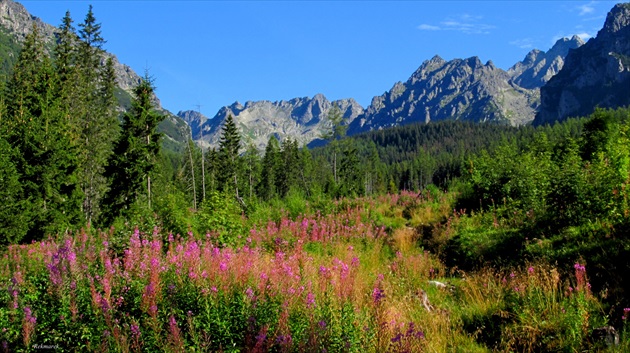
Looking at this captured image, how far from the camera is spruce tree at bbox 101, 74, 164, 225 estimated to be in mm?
23281

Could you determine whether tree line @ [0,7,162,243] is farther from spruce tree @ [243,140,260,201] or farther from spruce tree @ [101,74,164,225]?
spruce tree @ [243,140,260,201]

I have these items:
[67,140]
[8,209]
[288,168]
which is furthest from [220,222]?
[288,168]

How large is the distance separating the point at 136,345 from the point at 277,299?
1201mm

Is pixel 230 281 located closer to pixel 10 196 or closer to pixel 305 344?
pixel 305 344

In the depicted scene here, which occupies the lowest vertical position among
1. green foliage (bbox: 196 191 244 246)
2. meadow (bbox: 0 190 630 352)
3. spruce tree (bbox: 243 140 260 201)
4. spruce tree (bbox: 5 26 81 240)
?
meadow (bbox: 0 190 630 352)

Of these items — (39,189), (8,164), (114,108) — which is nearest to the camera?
(8,164)

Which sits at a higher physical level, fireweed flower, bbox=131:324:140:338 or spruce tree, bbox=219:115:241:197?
spruce tree, bbox=219:115:241:197

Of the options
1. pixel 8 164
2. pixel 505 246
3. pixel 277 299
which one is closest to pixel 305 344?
pixel 277 299

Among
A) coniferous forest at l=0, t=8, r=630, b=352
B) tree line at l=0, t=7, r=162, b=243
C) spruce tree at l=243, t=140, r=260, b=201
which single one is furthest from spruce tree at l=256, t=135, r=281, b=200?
coniferous forest at l=0, t=8, r=630, b=352

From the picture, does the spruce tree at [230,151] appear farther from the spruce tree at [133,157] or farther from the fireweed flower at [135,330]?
the fireweed flower at [135,330]

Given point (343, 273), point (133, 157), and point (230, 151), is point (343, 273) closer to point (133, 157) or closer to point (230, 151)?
point (133, 157)

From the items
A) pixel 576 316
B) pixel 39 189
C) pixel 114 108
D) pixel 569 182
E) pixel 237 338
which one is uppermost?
pixel 114 108

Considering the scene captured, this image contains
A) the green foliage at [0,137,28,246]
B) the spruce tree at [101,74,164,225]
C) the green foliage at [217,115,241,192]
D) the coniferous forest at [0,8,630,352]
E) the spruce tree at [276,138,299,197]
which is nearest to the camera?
the coniferous forest at [0,8,630,352]

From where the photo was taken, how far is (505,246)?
7.76 meters
